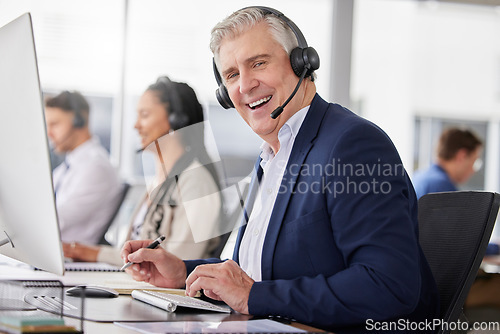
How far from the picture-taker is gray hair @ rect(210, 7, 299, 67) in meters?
1.40

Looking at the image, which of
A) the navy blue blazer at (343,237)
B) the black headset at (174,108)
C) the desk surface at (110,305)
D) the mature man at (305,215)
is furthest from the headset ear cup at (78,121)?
the navy blue blazer at (343,237)

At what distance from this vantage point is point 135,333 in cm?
90

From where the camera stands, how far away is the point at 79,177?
10.6ft

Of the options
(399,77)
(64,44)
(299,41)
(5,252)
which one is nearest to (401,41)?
(399,77)

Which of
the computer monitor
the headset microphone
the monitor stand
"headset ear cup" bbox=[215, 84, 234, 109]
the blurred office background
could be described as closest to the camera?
the computer monitor

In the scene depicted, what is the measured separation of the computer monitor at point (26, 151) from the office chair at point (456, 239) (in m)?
0.81

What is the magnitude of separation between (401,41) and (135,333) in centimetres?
518

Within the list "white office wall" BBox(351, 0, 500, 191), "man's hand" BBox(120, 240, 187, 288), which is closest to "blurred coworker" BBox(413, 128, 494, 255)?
"white office wall" BBox(351, 0, 500, 191)

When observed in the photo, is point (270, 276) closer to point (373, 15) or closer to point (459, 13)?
point (373, 15)

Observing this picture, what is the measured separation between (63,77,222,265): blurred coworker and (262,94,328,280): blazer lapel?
0.75 metres

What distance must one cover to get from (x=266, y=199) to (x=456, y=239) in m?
0.44

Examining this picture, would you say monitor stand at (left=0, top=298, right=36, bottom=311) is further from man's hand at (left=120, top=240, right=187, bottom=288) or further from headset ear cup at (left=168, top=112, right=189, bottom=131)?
headset ear cup at (left=168, top=112, right=189, bottom=131)

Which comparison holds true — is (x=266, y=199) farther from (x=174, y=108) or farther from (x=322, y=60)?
(x=322, y=60)

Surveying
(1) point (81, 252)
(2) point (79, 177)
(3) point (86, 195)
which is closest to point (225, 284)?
(1) point (81, 252)
